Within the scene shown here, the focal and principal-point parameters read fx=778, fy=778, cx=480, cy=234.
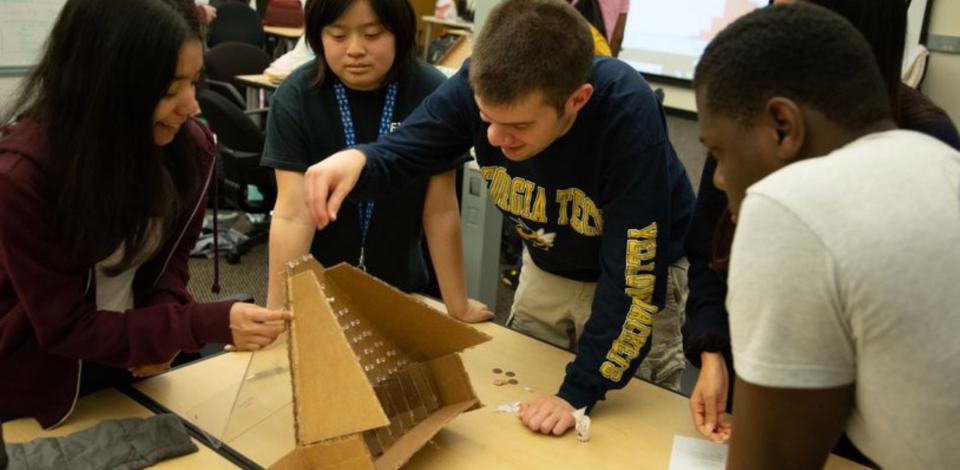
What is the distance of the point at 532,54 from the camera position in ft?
4.10

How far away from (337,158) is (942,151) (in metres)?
0.94

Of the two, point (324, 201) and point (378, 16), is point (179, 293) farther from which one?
point (378, 16)

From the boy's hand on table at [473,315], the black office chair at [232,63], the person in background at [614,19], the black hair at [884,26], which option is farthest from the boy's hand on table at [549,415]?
the black office chair at [232,63]

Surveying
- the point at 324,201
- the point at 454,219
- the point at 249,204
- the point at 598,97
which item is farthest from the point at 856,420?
the point at 249,204

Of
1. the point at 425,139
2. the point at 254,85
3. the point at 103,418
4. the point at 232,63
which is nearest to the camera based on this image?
the point at 103,418

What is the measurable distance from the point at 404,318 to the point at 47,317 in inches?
21.5

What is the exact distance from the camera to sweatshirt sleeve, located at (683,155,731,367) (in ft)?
4.31

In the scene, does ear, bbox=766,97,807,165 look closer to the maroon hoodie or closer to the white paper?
the white paper

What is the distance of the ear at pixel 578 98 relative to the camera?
1314mm

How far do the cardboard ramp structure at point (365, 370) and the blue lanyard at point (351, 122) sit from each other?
49 cm

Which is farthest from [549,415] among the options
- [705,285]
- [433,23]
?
[433,23]

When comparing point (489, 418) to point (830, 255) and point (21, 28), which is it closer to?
point (830, 255)

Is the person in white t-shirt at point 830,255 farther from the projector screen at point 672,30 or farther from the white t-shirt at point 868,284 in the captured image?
the projector screen at point 672,30

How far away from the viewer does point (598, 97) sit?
1363 millimetres
